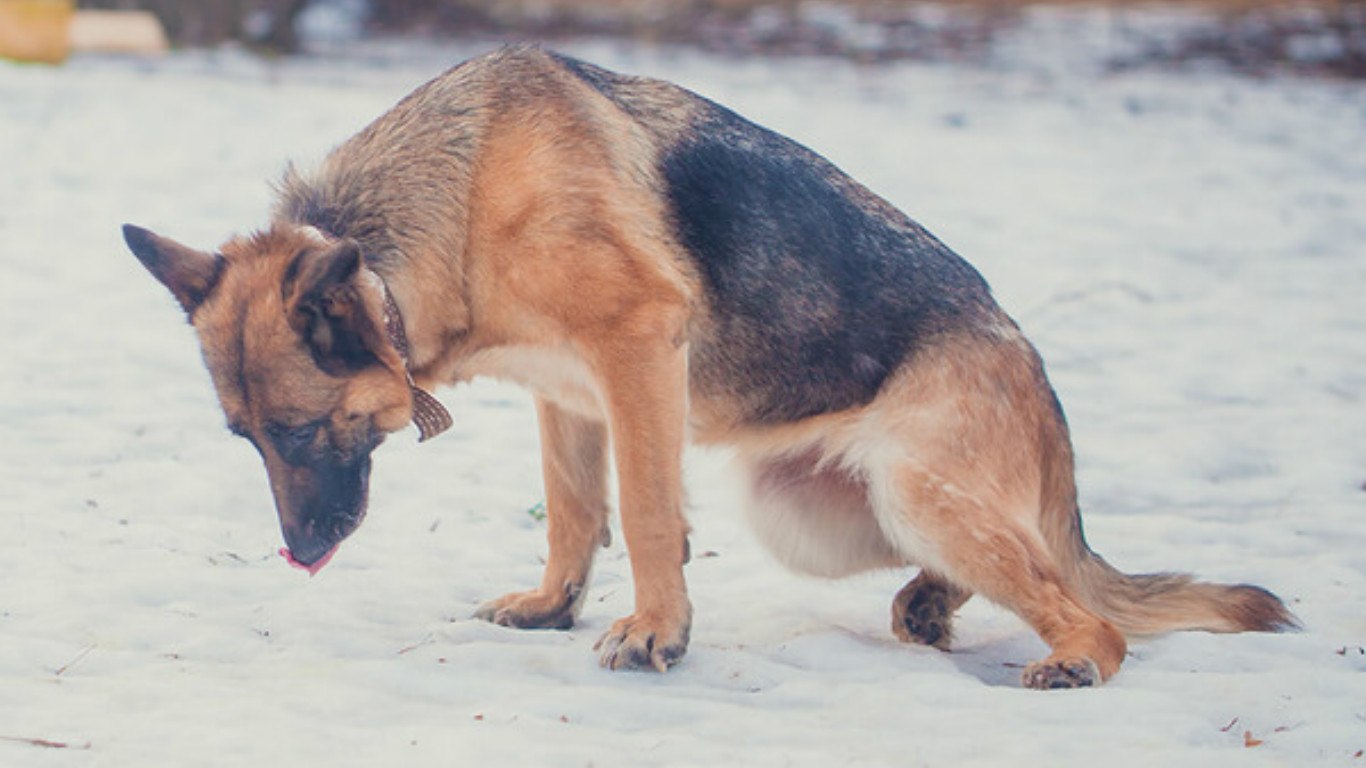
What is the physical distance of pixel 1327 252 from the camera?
11195 millimetres

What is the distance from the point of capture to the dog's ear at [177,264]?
436 cm

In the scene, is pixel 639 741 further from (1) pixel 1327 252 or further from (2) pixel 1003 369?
(1) pixel 1327 252

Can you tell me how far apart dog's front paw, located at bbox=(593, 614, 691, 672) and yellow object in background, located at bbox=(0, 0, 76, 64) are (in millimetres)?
14082

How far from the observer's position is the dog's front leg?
4.49m

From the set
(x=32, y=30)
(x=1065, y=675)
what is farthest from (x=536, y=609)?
(x=32, y=30)

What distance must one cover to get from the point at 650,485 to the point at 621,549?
4.75 ft

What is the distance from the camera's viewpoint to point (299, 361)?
4.27 m

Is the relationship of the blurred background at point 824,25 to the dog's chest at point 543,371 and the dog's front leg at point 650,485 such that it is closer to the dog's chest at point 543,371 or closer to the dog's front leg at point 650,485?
the dog's chest at point 543,371

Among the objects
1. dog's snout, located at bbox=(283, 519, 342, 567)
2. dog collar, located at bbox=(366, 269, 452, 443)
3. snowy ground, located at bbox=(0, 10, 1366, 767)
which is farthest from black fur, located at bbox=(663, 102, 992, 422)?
dog's snout, located at bbox=(283, 519, 342, 567)

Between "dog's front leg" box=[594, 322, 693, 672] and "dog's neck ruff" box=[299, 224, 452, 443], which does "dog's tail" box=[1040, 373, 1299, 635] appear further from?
"dog's neck ruff" box=[299, 224, 452, 443]

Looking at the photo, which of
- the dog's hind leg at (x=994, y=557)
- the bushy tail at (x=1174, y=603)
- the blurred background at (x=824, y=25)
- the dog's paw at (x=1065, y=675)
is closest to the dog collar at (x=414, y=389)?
the dog's hind leg at (x=994, y=557)

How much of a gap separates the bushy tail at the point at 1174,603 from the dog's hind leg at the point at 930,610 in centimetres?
39

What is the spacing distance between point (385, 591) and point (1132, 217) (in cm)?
856

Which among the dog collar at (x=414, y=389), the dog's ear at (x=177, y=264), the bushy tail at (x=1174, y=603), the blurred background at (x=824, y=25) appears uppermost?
the dog's ear at (x=177, y=264)
